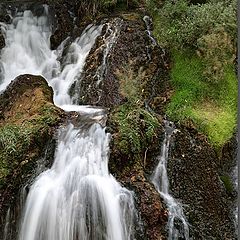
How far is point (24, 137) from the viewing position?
7.57 metres

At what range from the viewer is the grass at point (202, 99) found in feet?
28.0

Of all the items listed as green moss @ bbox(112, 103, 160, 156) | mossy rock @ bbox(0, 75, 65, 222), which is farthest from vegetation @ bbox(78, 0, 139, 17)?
green moss @ bbox(112, 103, 160, 156)

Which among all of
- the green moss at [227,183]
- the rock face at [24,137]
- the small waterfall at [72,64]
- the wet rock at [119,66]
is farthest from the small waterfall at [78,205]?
the small waterfall at [72,64]

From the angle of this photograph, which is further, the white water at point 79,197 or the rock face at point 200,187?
the rock face at point 200,187

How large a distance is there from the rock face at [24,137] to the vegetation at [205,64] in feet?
8.33

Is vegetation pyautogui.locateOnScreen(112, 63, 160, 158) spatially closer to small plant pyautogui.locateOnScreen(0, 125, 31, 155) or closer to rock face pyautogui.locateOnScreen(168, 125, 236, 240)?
rock face pyautogui.locateOnScreen(168, 125, 236, 240)

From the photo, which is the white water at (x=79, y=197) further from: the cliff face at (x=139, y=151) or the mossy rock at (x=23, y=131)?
the mossy rock at (x=23, y=131)

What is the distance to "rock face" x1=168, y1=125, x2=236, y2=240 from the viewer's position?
7148 mm

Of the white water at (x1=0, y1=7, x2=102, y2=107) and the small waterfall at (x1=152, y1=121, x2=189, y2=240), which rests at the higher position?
the white water at (x1=0, y1=7, x2=102, y2=107)

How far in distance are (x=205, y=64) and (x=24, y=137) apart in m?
4.50

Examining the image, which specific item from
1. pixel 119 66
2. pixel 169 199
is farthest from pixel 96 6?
pixel 169 199

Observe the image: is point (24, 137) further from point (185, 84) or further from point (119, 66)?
point (185, 84)

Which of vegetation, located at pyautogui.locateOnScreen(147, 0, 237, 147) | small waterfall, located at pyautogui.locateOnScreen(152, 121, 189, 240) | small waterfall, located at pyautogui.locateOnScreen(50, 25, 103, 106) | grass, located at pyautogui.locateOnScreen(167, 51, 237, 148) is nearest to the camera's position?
small waterfall, located at pyautogui.locateOnScreen(152, 121, 189, 240)

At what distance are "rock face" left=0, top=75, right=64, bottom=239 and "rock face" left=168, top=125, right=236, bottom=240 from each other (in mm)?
2217
